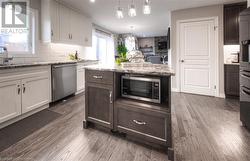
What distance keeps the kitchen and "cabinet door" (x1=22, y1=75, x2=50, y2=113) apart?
2 cm

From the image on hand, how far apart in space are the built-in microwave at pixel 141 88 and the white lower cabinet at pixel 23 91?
1718mm

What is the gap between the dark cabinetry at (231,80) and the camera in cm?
Result: 414

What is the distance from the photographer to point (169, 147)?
1724 millimetres

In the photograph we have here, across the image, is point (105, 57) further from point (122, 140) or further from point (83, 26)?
point (122, 140)

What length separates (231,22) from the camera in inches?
165

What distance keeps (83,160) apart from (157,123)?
2.85 ft

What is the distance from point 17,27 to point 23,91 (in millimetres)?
1620

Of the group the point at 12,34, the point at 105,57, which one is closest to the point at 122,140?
the point at 12,34

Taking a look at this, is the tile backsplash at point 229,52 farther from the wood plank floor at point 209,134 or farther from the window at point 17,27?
the window at point 17,27

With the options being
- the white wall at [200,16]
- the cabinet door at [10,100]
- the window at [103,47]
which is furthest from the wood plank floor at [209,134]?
the window at [103,47]

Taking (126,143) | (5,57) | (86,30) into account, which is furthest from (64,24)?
(126,143)

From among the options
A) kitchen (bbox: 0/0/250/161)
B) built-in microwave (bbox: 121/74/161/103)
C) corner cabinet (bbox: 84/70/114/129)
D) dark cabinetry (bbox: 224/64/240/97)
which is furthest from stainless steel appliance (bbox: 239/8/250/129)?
dark cabinetry (bbox: 224/64/240/97)

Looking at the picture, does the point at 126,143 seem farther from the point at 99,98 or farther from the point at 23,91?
the point at 23,91

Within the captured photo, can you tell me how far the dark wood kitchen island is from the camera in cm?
176
